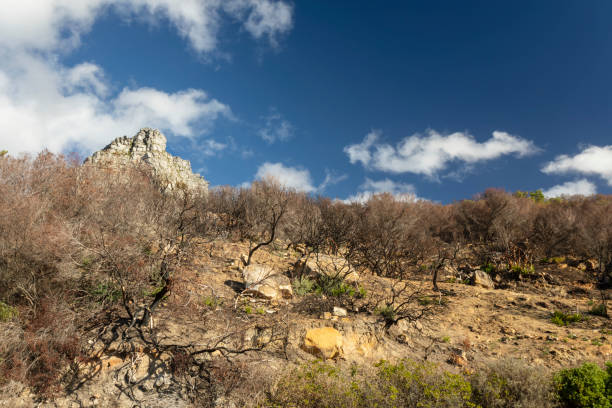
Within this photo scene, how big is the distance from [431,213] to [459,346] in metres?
15.3

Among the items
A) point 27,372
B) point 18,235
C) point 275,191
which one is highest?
point 275,191

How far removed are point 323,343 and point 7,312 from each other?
6.22 metres

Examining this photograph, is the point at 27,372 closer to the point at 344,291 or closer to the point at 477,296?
the point at 344,291

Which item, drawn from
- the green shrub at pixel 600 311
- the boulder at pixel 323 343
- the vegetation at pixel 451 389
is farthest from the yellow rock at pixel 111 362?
the green shrub at pixel 600 311

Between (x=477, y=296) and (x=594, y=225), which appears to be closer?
(x=477, y=296)

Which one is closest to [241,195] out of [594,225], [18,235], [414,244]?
[414,244]

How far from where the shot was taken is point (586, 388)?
4820 mm

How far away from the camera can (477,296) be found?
10359 mm

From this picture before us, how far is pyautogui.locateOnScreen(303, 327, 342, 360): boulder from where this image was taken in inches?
253

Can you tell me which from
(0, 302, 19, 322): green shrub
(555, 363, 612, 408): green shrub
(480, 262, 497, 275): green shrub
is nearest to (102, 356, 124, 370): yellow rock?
(0, 302, 19, 322): green shrub

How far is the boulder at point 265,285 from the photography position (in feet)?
27.4

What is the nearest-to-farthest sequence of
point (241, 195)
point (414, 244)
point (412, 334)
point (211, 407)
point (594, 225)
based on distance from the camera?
1. point (211, 407)
2. point (412, 334)
3. point (594, 225)
4. point (414, 244)
5. point (241, 195)

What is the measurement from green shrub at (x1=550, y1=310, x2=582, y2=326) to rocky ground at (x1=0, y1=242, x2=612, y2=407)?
0.11 m

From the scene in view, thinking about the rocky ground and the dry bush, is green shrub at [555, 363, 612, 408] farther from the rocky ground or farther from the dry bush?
the dry bush
